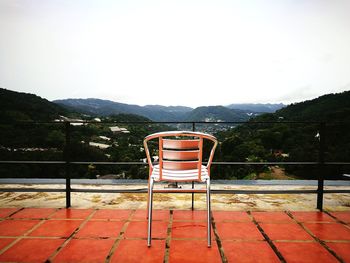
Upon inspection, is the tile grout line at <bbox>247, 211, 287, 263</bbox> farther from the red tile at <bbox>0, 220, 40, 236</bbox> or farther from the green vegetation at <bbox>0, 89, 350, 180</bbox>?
the green vegetation at <bbox>0, 89, 350, 180</bbox>

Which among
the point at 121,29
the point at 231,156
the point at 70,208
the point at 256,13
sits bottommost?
the point at 231,156

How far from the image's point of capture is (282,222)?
227 cm

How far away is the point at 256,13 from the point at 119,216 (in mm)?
5908

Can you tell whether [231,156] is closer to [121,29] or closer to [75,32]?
[121,29]

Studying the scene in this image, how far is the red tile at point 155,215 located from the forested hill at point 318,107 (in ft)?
52.6

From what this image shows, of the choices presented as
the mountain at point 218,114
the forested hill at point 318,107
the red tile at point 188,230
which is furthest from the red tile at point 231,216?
the mountain at point 218,114

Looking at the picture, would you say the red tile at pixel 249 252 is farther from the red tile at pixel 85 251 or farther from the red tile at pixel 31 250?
the red tile at pixel 31 250

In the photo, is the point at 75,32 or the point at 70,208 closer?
the point at 70,208

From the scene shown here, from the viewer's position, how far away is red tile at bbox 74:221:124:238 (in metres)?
2.00

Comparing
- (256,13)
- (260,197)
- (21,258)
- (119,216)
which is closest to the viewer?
(21,258)

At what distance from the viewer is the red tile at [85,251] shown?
5.29ft

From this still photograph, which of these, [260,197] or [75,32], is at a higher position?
[75,32]

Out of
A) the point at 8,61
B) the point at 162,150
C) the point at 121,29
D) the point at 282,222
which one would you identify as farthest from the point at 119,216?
the point at 8,61

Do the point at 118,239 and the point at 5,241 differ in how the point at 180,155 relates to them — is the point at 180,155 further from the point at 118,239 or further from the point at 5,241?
the point at 5,241
